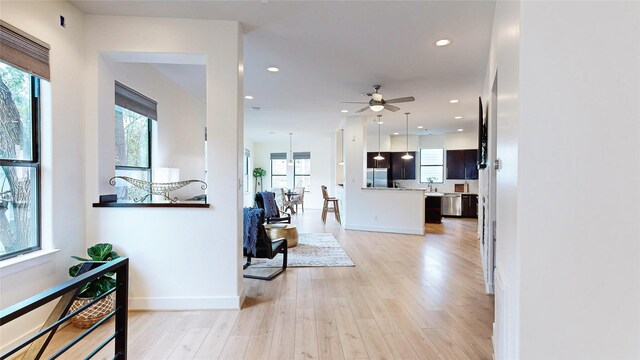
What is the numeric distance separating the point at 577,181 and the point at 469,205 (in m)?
8.52

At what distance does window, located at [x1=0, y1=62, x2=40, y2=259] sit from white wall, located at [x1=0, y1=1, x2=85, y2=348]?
0.06 m

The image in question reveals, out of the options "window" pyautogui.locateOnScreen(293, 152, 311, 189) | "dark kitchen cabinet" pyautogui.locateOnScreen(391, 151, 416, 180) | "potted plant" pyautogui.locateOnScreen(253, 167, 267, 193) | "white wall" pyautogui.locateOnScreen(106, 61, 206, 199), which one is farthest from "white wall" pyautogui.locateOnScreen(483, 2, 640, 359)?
"potted plant" pyautogui.locateOnScreen(253, 167, 267, 193)

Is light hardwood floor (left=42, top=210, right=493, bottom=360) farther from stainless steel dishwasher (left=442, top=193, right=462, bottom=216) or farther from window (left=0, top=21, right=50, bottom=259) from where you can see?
stainless steel dishwasher (left=442, top=193, right=462, bottom=216)

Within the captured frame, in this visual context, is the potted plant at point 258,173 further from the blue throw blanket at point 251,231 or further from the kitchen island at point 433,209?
the blue throw blanket at point 251,231

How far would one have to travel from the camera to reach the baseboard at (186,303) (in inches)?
112

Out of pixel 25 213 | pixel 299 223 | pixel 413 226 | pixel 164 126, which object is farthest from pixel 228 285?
pixel 299 223

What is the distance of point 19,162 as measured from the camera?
226 centimetres

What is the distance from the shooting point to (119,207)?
2832mm

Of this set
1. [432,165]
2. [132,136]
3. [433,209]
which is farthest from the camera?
[432,165]

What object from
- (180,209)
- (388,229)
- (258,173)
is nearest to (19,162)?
(180,209)

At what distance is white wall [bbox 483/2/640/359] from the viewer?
1223 mm

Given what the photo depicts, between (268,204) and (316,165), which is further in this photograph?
(316,165)

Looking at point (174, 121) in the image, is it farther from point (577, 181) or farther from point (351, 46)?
point (577, 181)

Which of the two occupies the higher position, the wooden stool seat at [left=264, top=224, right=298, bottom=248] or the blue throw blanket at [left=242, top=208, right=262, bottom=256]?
the blue throw blanket at [left=242, top=208, right=262, bottom=256]
